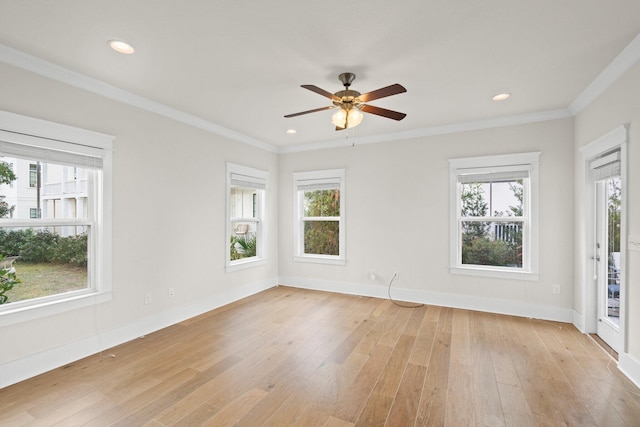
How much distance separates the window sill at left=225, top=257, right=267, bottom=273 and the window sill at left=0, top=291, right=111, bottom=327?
174 cm

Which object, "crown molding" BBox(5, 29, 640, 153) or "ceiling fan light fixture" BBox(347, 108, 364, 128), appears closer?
"crown molding" BBox(5, 29, 640, 153)

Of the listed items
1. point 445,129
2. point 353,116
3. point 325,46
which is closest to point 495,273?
point 445,129

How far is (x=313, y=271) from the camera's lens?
5453 mm

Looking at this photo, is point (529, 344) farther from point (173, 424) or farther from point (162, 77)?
point (162, 77)

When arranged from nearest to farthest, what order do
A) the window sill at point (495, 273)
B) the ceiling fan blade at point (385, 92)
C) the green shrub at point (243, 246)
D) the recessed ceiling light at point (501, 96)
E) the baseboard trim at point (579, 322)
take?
the ceiling fan blade at point (385, 92)
the recessed ceiling light at point (501, 96)
the baseboard trim at point (579, 322)
the window sill at point (495, 273)
the green shrub at point (243, 246)

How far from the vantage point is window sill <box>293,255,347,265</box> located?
5207 mm

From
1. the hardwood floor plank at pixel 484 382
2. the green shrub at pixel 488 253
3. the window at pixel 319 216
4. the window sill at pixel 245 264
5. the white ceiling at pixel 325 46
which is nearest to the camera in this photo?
the white ceiling at pixel 325 46

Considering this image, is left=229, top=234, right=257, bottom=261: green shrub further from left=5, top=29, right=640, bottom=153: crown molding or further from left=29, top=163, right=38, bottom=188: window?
left=29, top=163, right=38, bottom=188: window

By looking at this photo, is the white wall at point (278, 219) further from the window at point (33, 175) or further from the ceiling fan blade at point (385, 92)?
the ceiling fan blade at point (385, 92)

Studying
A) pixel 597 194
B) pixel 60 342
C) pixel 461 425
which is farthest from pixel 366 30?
pixel 60 342

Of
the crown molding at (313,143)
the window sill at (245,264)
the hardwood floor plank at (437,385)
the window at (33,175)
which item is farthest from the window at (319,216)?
the window at (33,175)

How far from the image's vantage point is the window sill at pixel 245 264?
15.2 feet

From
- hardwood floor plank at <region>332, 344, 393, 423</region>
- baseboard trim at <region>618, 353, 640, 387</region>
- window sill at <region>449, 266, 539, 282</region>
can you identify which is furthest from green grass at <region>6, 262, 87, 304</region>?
baseboard trim at <region>618, 353, 640, 387</region>

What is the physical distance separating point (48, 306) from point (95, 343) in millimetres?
589
